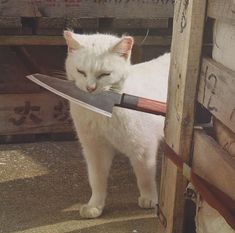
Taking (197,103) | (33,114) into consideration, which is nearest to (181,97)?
(197,103)

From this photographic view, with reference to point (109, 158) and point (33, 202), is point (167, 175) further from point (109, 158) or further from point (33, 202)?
point (33, 202)

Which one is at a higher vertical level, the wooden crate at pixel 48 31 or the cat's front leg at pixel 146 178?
the wooden crate at pixel 48 31

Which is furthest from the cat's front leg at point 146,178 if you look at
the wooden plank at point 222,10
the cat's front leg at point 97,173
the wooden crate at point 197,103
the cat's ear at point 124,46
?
the wooden plank at point 222,10

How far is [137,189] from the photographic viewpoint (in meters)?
2.95

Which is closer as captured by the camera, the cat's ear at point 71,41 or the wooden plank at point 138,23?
the cat's ear at point 71,41

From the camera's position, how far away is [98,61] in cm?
227

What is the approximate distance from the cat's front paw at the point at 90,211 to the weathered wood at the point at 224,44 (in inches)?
54.0

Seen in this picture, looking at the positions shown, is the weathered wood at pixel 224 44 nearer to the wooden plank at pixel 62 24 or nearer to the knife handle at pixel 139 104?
the knife handle at pixel 139 104

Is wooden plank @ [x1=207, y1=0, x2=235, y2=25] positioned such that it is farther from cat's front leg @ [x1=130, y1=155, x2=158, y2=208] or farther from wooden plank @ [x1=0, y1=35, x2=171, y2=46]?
wooden plank @ [x1=0, y1=35, x2=171, y2=46]

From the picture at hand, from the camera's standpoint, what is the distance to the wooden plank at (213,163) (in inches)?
51.8

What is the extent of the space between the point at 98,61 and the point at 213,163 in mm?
999

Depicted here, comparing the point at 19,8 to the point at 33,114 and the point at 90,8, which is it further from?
the point at 33,114

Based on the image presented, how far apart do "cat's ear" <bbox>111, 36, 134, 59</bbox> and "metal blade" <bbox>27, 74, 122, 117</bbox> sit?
380mm

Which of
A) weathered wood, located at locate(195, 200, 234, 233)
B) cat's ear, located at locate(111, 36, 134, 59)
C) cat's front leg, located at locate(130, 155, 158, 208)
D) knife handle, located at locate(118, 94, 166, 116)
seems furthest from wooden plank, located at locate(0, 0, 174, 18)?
weathered wood, located at locate(195, 200, 234, 233)
